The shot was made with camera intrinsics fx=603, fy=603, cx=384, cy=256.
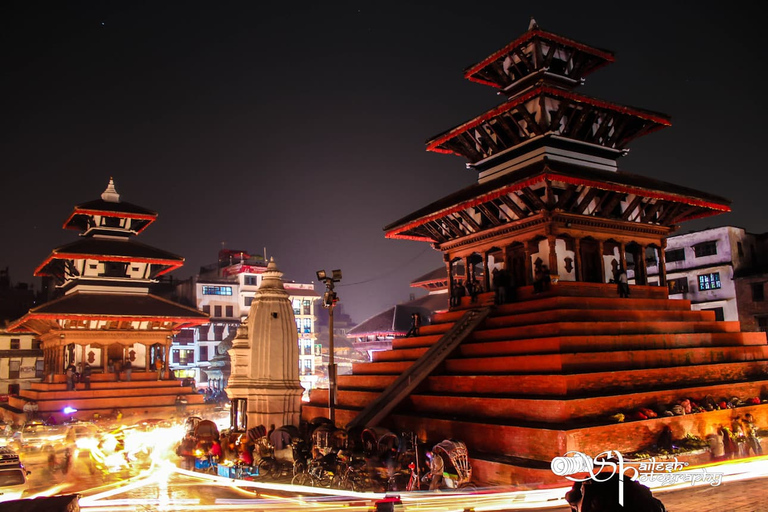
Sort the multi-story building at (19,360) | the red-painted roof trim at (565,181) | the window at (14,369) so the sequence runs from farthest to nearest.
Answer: the window at (14,369) < the multi-story building at (19,360) < the red-painted roof trim at (565,181)

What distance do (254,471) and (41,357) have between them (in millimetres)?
41068

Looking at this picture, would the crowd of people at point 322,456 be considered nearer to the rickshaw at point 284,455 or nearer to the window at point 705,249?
the rickshaw at point 284,455

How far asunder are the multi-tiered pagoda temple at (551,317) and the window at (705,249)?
18.2 meters

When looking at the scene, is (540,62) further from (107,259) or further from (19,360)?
(19,360)

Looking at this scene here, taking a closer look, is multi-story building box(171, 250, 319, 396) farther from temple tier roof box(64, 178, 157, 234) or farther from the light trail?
the light trail

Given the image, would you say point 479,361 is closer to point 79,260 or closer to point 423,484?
point 423,484

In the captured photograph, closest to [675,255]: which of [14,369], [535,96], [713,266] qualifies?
[713,266]

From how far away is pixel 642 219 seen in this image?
68.7 ft

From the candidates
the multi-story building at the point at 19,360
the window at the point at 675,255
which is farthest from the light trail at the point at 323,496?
the multi-story building at the point at 19,360

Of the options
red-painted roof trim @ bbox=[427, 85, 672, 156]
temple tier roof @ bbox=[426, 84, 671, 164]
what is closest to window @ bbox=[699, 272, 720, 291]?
temple tier roof @ bbox=[426, 84, 671, 164]

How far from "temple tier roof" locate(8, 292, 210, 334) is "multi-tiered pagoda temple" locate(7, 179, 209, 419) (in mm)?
49

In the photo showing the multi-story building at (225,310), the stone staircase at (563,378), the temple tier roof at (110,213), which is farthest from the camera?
the multi-story building at (225,310)

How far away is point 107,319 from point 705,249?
117ft

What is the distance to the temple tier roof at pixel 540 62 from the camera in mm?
21906
